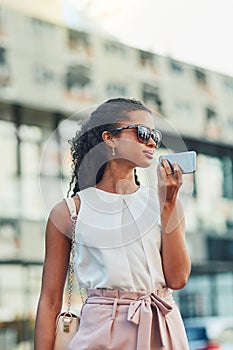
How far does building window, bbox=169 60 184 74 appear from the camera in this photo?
505 centimetres

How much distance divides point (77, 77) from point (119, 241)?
4715mm

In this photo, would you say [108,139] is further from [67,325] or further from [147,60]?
[147,60]

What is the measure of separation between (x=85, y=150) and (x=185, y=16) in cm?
314

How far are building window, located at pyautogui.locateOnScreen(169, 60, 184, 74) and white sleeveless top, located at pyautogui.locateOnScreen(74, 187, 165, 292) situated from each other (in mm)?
3819

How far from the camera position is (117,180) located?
4.19ft

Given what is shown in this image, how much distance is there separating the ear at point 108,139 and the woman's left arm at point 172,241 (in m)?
0.14

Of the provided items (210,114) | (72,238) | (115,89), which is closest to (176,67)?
(115,89)

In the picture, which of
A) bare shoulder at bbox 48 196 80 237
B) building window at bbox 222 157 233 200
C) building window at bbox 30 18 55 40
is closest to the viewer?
bare shoulder at bbox 48 196 80 237

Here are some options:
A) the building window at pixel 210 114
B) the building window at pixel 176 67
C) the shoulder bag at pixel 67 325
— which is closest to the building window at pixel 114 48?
the building window at pixel 176 67

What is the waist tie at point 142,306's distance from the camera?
115 centimetres

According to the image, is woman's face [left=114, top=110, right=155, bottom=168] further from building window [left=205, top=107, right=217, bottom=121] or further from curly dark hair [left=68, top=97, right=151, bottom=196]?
building window [left=205, top=107, right=217, bottom=121]

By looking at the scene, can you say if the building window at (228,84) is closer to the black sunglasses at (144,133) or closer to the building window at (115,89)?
the building window at (115,89)

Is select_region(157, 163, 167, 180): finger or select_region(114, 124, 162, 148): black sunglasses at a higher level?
select_region(114, 124, 162, 148): black sunglasses

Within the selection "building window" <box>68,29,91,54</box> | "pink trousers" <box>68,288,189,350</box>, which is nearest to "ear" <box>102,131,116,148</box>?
"pink trousers" <box>68,288,189,350</box>
